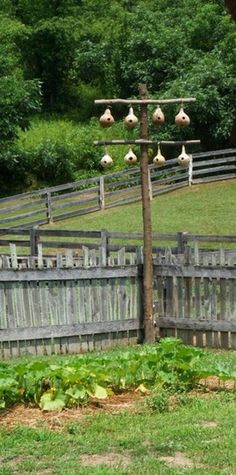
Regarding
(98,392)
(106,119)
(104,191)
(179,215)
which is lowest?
(98,392)

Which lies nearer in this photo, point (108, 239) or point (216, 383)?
point (216, 383)

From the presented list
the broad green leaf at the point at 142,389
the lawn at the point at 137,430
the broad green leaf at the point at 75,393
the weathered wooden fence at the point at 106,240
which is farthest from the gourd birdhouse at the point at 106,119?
the broad green leaf at the point at 75,393

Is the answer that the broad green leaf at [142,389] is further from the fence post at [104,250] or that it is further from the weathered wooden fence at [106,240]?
the weathered wooden fence at [106,240]

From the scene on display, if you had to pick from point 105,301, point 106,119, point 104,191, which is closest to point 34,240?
point 105,301

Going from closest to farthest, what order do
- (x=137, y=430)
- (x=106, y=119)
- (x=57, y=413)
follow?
(x=137, y=430), (x=57, y=413), (x=106, y=119)

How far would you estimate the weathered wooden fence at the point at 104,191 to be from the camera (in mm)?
25922

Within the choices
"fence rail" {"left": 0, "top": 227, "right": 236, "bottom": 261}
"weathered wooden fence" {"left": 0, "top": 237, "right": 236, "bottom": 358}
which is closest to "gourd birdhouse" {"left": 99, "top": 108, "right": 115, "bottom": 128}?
"weathered wooden fence" {"left": 0, "top": 237, "right": 236, "bottom": 358}

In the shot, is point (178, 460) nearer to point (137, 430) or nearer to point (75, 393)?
point (137, 430)

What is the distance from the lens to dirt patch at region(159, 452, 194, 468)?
222 inches

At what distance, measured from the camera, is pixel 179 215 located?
25.1 metres

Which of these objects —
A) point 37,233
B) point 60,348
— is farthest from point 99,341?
point 37,233

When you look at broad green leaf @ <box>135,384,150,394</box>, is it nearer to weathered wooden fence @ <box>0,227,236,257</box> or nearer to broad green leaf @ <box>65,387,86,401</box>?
broad green leaf @ <box>65,387,86,401</box>

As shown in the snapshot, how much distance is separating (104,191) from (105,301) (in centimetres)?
1758

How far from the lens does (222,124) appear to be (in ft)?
113
